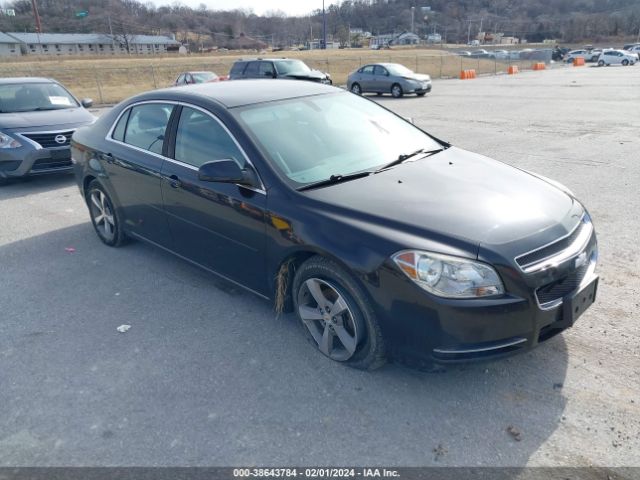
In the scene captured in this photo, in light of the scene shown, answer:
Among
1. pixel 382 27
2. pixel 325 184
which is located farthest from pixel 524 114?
pixel 382 27

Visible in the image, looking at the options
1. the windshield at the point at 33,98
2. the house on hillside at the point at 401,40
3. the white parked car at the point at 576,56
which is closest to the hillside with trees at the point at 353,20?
the house on hillside at the point at 401,40

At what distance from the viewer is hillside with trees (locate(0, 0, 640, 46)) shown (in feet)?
361

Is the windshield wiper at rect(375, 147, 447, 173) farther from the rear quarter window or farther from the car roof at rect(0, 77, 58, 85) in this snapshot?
the rear quarter window

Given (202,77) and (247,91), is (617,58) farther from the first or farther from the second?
(247,91)

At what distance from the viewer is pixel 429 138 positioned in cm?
445

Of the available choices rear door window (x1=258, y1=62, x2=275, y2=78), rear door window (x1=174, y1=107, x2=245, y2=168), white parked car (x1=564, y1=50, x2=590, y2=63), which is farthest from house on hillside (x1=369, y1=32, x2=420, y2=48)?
rear door window (x1=174, y1=107, x2=245, y2=168)

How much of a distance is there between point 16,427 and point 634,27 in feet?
392

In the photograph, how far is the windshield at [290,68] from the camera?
20.1 meters

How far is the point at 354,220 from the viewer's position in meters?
2.95

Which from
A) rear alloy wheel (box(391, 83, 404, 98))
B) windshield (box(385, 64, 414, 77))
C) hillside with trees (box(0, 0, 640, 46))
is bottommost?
rear alloy wheel (box(391, 83, 404, 98))

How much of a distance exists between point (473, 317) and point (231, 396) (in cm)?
153

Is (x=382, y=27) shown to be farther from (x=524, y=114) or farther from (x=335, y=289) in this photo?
(x=335, y=289)

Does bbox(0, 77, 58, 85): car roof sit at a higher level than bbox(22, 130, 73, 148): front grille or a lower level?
higher

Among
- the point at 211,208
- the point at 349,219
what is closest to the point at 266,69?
the point at 211,208
